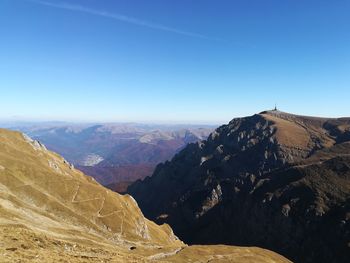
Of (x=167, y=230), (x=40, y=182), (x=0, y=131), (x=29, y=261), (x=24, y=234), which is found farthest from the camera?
(x=167, y=230)

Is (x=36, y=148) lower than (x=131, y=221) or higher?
higher

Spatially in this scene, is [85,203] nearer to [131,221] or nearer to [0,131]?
[131,221]

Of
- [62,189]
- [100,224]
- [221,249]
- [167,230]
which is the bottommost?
[167,230]

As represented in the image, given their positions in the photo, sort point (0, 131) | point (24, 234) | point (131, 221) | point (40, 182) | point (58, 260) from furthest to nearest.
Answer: point (0, 131) < point (131, 221) < point (40, 182) < point (24, 234) < point (58, 260)

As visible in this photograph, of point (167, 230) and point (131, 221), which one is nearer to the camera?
point (131, 221)

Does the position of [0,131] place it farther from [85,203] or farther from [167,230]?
[167,230]

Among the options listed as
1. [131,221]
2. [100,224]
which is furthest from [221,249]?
[100,224]

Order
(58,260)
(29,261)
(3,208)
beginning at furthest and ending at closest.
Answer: (3,208) < (58,260) < (29,261)

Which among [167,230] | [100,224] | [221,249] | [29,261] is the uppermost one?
[29,261]

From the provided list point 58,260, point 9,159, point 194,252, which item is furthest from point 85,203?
point 58,260
